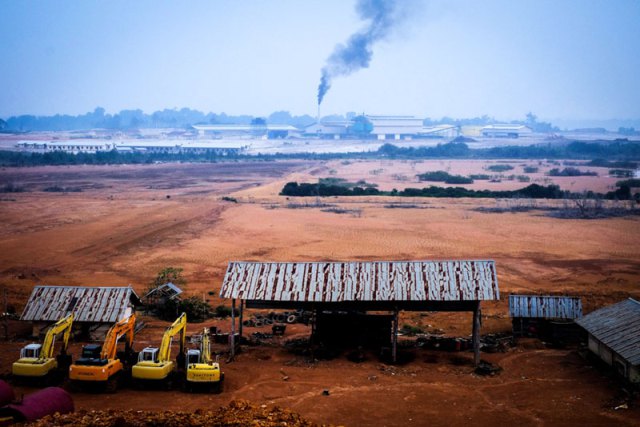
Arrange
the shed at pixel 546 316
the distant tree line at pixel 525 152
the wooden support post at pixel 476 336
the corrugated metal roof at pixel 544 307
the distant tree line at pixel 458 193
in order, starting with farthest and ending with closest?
the distant tree line at pixel 525 152 < the distant tree line at pixel 458 193 < the corrugated metal roof at pixel 544 307 < the shed at pixel 546 316 < the wooden support post at pixel 476 336

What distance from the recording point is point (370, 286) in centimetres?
1659

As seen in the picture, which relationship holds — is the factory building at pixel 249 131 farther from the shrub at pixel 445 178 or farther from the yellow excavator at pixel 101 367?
the yellow excavator at pixel 101 367

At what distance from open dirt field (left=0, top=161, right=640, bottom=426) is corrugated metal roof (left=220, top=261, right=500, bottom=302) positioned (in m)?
1.80

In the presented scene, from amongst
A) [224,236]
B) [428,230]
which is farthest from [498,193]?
[224,236]

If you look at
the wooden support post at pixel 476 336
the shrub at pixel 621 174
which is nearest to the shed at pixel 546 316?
the wooden support post at pixel 476 336

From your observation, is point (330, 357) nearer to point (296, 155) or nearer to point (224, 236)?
point (224, 236)

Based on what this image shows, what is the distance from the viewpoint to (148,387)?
1375 cm

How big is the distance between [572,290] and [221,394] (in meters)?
16.1

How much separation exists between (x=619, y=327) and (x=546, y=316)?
3097 mm

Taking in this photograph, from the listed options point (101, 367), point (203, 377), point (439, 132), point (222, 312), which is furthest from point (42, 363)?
point (439, 132)

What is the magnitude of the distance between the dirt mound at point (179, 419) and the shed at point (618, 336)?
25.2ft

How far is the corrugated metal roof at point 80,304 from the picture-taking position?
58.4 feet

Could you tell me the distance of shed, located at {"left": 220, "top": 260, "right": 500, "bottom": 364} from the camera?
1609 centimetres

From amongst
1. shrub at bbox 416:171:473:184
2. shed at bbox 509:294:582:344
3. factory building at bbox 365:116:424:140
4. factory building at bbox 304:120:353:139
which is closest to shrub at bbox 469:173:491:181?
shrub at bbox 416:171:473:184
